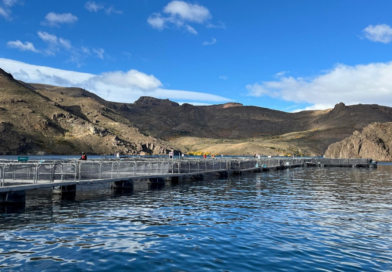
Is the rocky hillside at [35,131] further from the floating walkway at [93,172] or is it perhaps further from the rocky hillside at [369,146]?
the floating walkway at [93,172]

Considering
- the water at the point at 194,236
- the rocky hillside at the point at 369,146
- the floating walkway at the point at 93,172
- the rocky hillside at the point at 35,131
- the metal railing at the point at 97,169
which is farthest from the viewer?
the rocky hillside at the point at 369,146

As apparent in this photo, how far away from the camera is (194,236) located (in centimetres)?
1638

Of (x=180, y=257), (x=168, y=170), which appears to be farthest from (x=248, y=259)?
A: (x=168, y=170)

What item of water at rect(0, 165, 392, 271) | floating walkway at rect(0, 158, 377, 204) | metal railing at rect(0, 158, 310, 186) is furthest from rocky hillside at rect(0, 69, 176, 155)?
water at rect(0, 165, 392, 271)

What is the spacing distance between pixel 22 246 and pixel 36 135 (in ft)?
572

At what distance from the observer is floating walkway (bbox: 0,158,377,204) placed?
25714 millimetres

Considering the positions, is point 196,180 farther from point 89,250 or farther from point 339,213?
point 89,250

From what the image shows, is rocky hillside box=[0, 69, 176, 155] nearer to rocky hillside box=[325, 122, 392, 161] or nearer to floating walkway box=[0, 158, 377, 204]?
rocky hillside box=[325, 122, 392, 161]

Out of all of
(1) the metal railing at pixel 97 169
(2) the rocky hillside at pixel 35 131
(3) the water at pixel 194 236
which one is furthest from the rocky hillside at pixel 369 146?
(3) the water at pixel 194 236

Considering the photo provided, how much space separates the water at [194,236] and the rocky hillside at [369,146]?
16911cm

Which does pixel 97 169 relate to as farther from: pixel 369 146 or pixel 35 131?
pixel 369 146

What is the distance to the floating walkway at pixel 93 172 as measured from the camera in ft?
84.4

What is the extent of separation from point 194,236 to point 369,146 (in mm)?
188030

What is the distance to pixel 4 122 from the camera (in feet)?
538
